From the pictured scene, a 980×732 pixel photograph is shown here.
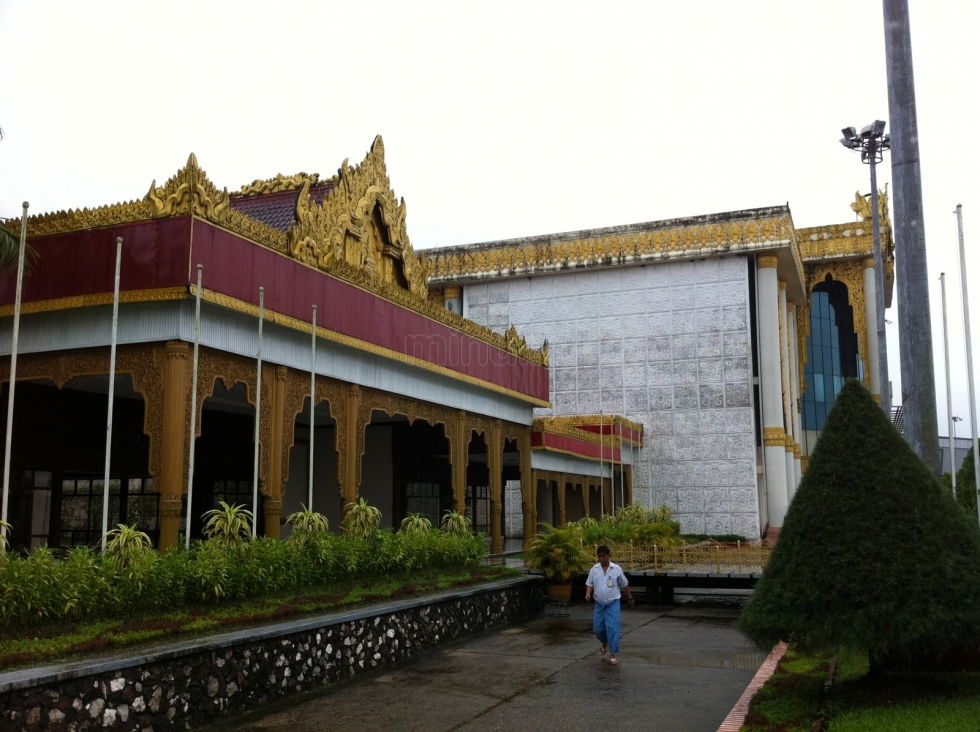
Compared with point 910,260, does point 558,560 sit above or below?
below

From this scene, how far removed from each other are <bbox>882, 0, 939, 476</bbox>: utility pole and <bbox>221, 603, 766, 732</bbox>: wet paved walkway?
337 centimetres

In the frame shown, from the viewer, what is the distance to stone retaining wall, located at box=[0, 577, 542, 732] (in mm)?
6754

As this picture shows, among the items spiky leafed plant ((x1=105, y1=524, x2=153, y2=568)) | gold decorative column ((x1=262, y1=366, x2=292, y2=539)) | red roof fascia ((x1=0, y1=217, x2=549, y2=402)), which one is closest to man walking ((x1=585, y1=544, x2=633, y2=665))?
gold decorative column ((x1=262, y1=366, x2=292, y2=539))

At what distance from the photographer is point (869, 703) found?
755 cm

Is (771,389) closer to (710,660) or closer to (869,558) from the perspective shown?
(710,660)

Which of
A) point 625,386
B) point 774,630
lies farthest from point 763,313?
point 774,630

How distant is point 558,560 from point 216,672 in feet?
33.8

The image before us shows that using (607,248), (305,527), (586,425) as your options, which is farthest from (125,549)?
(607,248)

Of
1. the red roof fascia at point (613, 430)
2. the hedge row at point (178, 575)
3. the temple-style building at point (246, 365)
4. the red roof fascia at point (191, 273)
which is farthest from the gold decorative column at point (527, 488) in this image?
the hedge row at point (178, 575)

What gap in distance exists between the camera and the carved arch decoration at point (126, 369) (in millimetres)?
11977

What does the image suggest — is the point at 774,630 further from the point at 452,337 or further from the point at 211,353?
the point at 452,337

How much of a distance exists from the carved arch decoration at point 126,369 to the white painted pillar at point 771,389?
28923mm

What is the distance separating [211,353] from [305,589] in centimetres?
361

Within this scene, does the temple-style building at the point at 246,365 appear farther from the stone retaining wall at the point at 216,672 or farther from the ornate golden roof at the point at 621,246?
the ornate golden roof at the point at 621,246
